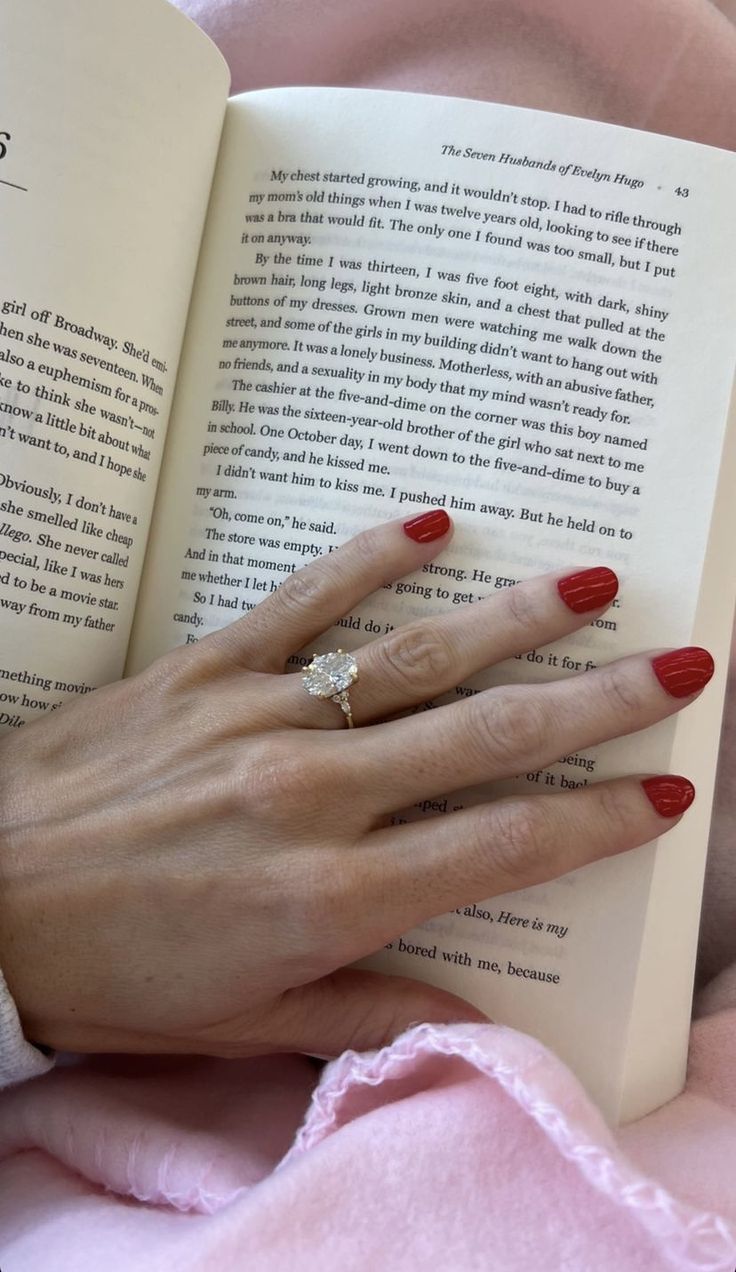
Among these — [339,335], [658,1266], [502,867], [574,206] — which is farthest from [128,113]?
[658,1266]

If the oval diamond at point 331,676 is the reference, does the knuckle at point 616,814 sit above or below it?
below

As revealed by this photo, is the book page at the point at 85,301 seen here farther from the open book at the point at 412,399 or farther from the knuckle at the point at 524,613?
the knuckle at the point at 524,613

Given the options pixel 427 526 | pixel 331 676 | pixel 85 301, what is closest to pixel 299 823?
pixel 331 676

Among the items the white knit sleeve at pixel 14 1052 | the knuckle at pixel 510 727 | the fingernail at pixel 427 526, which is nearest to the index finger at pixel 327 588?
the fingernail at pixel 427 526

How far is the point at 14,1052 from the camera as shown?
1.99ft

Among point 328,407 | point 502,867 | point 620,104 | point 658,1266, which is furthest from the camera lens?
point 620,104

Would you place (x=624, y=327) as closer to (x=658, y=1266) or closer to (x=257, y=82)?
(x=257, y=82)

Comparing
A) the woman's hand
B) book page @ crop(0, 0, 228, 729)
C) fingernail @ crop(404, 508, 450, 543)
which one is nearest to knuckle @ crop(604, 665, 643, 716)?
the woman's hand

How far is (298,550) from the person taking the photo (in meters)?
0.69

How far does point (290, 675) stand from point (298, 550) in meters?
0.10

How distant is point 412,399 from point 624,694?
24 centimetres

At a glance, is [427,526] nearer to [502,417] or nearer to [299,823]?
[502,417]

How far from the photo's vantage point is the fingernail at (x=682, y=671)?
0.61 m

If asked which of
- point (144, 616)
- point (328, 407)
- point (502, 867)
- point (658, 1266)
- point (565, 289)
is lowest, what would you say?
point (658, 1266)
